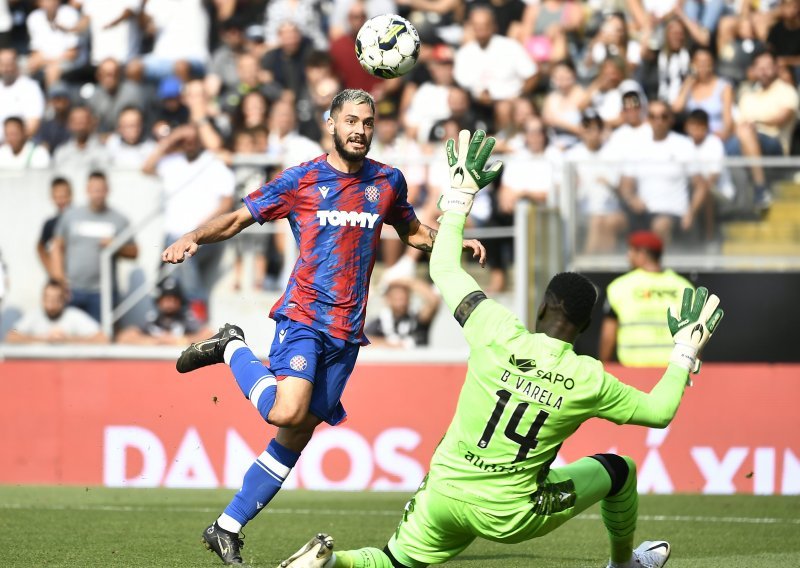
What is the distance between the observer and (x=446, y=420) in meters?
12.0

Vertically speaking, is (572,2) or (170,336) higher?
(572,2)

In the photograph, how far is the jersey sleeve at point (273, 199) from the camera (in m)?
7.17

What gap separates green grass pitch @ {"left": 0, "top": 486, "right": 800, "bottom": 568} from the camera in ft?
24.7

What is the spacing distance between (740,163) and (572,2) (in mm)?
4095

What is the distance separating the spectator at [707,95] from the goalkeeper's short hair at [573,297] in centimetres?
887

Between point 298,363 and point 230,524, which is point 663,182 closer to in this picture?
point 298,363

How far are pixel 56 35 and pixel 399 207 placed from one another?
10.4 meters

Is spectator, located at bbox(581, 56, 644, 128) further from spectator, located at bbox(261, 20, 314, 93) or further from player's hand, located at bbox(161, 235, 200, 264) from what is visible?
player's hand, located at bbox(161, 235, 200, 264)

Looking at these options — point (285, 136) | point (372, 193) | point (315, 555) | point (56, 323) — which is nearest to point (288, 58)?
point (285, 136)

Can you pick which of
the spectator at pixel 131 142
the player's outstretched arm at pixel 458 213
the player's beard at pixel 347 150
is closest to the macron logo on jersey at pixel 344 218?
the player's beard at pixel 347 150

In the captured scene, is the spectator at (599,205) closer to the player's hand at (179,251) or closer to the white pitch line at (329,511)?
the white pitch line at (329,511)

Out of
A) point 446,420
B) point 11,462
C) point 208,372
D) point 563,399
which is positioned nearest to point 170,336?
point 208,372

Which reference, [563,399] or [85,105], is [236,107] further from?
[563,399]

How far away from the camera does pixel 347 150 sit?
714cm
